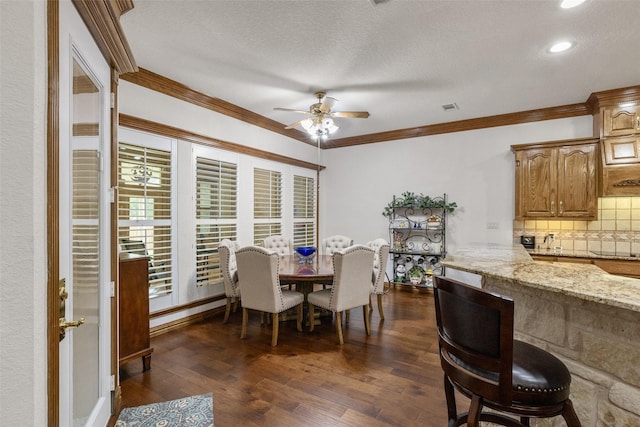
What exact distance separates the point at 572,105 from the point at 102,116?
5395mm

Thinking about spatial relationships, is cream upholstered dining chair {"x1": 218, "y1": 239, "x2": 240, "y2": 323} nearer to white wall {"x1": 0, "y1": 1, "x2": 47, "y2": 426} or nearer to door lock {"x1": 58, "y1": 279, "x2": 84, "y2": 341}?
door lock {"x1": 58, "y1": 279, "x2": 84, "y2": 341}

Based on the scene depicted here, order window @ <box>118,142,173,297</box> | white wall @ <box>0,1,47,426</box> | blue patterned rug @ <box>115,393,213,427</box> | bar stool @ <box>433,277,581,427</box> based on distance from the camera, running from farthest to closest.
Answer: window @ <box>118,142,173,297</box>, blue patterned rug @ <box>115,393,213,427</box>, bar stool @ <box>433,277,581,427</box>, white wall @ <box>0,1,47,426</box>

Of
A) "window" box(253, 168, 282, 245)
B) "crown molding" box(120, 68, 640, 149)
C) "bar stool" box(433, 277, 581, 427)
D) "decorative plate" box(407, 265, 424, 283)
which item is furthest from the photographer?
"decorative plate" box(407, 265, 424, 283)

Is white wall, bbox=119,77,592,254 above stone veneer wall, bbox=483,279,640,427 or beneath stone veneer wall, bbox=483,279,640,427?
above

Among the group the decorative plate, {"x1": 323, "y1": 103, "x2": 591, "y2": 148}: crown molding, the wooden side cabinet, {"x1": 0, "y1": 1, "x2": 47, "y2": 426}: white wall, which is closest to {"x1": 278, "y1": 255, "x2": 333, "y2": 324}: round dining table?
the wooden side cabinet

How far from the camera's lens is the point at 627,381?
1.14 metres

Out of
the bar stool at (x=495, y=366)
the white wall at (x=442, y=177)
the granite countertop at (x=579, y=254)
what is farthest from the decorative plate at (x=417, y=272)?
the bar stool at (x=495, y=366)

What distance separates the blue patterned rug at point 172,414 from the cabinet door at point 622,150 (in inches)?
200

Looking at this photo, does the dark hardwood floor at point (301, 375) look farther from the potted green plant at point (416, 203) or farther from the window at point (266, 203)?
the potted green plant at point (416, 203)

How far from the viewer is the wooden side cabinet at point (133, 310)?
2410mm

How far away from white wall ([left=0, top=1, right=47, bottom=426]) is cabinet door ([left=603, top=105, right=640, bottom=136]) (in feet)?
17.3

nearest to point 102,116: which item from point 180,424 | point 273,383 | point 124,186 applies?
point 124,186

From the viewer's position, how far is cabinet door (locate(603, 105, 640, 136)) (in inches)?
142

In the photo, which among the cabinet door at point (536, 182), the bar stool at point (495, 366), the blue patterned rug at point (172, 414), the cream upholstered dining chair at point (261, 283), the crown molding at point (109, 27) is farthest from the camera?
the cabinet door at point (536, 182)
